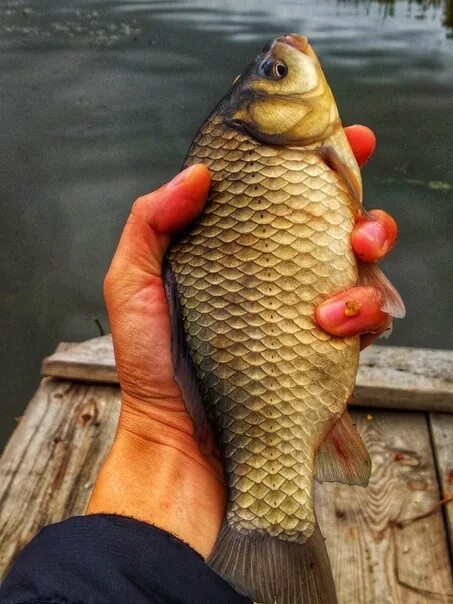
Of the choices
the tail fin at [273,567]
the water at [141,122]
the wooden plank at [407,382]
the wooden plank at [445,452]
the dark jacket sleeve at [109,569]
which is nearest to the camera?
the dark jacket sleeve at [109,569]

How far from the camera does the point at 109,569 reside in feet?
4.33

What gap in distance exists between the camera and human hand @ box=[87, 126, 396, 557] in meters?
1.75

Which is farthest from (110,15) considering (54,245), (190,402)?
(190,402)

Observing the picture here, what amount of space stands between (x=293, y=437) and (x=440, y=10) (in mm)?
13905

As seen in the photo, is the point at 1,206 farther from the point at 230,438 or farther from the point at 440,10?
the point at 440,10

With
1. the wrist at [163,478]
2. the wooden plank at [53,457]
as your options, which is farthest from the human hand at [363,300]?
the wooden plank at [53,457]

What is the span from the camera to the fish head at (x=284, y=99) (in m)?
1.56

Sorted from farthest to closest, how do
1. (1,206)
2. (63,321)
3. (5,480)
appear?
(1,206) < (63,321) < (5,480)

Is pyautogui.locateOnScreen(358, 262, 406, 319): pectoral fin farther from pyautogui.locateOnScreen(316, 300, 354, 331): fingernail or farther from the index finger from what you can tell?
the index finger

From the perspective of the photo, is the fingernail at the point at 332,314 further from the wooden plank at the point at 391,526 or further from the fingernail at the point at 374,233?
the wooden plank at the point at 391,526

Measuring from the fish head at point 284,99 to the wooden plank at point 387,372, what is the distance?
141cm

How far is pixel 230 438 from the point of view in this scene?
1.51 m

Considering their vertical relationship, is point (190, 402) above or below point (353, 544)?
above

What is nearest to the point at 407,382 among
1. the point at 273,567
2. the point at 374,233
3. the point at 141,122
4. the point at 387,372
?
the point at 387,372
